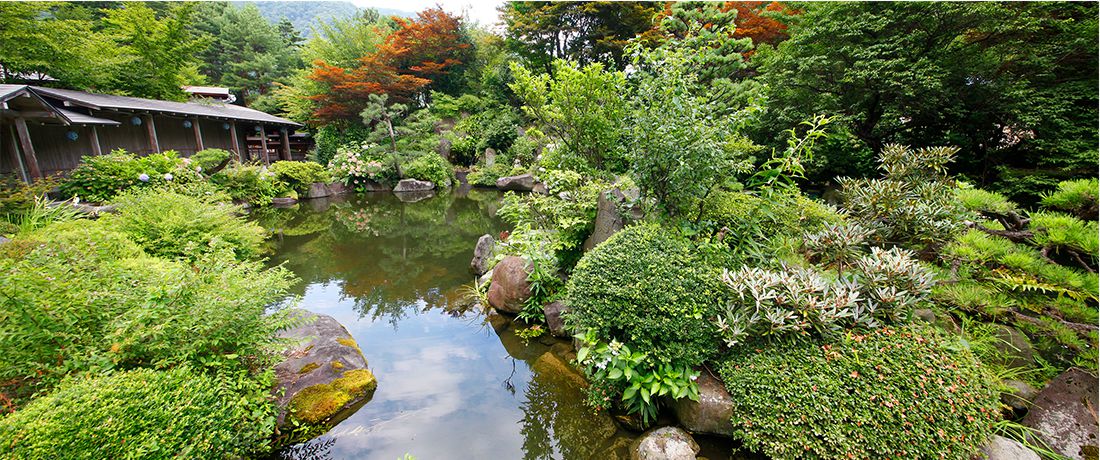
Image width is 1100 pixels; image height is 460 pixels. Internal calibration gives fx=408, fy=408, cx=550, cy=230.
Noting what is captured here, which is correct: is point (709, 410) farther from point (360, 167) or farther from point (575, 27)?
point (575, 27)

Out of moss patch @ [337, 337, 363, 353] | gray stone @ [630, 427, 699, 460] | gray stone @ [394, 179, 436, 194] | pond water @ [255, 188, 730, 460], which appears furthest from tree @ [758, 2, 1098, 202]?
gray stone @ [394, 179, 436, 194]

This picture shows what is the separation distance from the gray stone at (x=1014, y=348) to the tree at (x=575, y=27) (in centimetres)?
1481

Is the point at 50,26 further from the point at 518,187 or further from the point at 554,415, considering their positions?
the point at 554,415

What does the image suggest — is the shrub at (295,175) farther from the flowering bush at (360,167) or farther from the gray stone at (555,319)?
the gray stone at (555,319)

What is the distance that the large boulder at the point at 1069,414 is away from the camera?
238 cm

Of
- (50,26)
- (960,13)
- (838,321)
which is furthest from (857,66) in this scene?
(50,26)

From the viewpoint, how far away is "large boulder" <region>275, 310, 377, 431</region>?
10.5 feet

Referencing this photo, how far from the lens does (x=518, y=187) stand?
15.8 metres

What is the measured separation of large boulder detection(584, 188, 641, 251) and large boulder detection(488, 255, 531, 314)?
3.44 ft

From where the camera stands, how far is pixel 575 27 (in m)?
17.5

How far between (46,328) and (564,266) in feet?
13.2

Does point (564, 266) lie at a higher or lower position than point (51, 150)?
lower

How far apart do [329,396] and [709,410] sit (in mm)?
3004

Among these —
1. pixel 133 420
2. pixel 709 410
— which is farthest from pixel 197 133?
pixel 709 410
